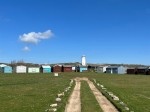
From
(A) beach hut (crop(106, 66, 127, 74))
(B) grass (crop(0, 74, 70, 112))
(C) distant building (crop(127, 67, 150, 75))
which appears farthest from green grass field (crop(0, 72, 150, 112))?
(A) beach hut (crop(106, 66, 127, 74))

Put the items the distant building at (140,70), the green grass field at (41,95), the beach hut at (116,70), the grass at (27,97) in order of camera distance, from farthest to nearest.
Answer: the beach hut at (116,70) → the distant building at (140,70) → the green grass field at (41,95) → the grass at (27,97)

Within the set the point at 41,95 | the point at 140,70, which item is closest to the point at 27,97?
the point at 41,95

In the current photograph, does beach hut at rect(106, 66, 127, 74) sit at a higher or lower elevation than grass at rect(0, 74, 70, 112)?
higher

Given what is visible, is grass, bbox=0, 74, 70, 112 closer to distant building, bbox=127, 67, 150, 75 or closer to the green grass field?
the green grass field

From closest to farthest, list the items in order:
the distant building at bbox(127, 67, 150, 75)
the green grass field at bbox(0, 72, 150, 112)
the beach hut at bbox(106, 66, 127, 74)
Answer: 1. the green grass field at bbox(0, 72, 150, 112)
2. the distant building at bbox(127, 67, 150, 75)
3. the beach hut at bbox(106, 66, 127, 74)

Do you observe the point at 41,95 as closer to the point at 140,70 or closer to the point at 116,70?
the point at 116,70

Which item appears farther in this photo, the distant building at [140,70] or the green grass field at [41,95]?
the distant building at [140,70]

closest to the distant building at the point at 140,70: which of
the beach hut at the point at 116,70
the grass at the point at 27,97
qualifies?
the beach hut at the point at 116,70

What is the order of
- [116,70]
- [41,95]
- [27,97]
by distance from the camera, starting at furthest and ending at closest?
[116,70] → [41,95] → [27,97]

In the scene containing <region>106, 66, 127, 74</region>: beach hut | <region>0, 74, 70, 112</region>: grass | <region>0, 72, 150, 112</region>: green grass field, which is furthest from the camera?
<region>106, 66, 127, 74</region>: beach hut

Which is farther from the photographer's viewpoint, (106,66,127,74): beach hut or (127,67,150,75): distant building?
(106,66,127,74): beach hut

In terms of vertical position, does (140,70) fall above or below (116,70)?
below

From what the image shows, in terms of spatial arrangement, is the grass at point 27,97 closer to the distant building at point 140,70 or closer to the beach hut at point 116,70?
the distant building at point 140,70

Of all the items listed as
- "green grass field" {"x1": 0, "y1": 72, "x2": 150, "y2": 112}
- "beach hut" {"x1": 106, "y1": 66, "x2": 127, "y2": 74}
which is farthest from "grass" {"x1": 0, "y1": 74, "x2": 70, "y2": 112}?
"beach hut" {"x1": 106, "y1": 66, "x2": 127, "y2": 74}
